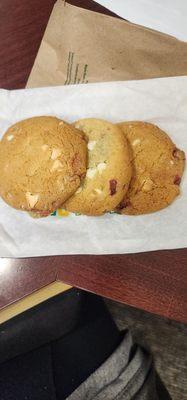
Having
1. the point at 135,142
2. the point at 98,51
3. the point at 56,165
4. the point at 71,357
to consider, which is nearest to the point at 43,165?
the point at 56,165

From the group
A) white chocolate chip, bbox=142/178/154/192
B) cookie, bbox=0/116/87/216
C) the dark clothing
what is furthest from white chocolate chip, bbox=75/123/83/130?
the dark clothing

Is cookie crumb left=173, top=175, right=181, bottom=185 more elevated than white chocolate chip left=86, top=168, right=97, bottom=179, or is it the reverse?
white chocolate chip left=86, top=168, right=97, bottom=179

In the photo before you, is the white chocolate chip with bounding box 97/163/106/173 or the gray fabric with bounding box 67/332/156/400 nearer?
the white chocolate chip with bounding box 97/163/106/173

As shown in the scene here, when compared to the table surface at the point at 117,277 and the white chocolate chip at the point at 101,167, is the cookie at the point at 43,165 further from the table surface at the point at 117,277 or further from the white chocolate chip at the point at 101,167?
the table surface at the point at 117,277

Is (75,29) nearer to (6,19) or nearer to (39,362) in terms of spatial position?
(6,19)

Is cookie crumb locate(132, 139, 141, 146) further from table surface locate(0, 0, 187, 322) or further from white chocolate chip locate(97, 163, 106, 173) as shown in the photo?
table surface locate(0, 0, 187, 322)

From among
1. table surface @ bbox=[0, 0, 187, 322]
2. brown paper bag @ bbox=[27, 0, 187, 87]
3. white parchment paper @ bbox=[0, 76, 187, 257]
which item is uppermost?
brown paper bag @ bbox=[27, 0, 187, 87]
